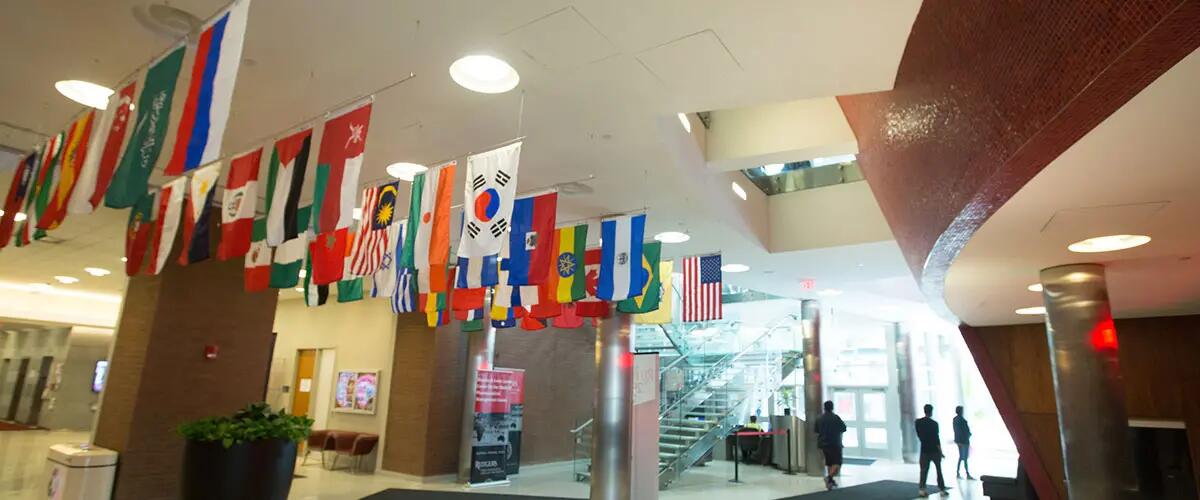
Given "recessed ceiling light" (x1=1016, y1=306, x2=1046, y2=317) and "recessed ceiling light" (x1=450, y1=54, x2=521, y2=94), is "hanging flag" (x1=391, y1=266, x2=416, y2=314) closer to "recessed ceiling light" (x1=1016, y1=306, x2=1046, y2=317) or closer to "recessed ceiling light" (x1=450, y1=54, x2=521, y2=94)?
"recessed ceiling light" (x1=450, y1=54, x2=521, y2=94)

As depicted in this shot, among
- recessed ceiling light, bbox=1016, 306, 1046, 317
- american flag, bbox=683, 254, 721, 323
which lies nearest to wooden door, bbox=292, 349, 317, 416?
american flag, bbox=683, 254, 721, 323

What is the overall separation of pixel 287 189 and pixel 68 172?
5.81 ft

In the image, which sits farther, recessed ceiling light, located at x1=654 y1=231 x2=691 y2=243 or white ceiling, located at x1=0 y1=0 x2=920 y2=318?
recessed ceiling light, located at x1=654 y1=231 x2=691 y2=243

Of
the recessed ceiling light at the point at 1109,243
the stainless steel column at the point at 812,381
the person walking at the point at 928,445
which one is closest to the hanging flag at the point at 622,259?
the recessed ceiling light at the point at 1109,243

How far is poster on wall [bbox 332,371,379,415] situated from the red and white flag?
8463mm

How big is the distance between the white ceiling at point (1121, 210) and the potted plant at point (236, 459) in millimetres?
5479

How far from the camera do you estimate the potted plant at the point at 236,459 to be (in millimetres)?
4688

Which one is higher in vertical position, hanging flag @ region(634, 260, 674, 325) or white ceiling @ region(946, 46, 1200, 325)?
hanging flag @ region(634, 260, 674, 325)

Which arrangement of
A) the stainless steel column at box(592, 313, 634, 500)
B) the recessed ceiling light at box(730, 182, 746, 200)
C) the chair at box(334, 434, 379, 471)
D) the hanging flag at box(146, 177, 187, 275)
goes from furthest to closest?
the chair at box(334, 434, 379, 471) → the stainless steel column at box(592, 313, 634, 500) → the recessed ceiling light at box(730, 182, 746, 200) → the hanging flag at box(146, 177, 187, 275)

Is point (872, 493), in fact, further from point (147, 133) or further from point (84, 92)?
point (84, 92)

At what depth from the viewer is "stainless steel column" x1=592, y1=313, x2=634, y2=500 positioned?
33.2 feet

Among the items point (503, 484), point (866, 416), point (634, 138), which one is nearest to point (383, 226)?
point (634, 138)

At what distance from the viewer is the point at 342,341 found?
14695 millimetres

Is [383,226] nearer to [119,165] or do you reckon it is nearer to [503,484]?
[119,165]
